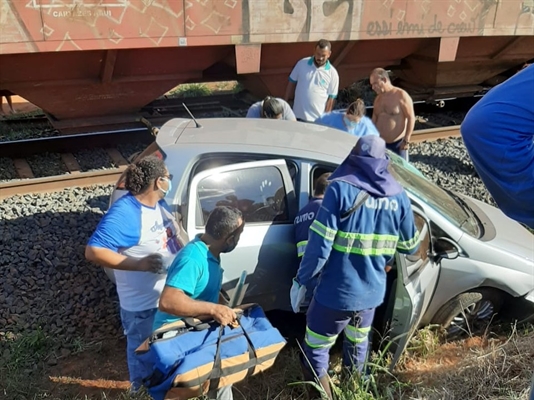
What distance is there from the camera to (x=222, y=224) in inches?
117

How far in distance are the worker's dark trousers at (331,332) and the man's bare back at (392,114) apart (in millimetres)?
3341

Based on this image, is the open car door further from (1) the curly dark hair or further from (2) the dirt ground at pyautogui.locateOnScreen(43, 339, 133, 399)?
(2) the dirt ground at pyautogui.locateOnScreen(43, 339, 133, 399)

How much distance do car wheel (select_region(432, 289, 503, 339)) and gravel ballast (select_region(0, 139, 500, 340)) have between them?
2.72 meters

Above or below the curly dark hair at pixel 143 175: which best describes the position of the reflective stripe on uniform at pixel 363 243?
below

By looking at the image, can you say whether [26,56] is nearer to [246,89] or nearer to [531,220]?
[246,89]

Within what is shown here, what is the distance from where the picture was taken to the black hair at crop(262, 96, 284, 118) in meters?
5.37

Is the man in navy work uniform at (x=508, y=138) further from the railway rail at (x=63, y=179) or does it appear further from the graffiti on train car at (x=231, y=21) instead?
the graffiti on train car at (x=231, y=21)

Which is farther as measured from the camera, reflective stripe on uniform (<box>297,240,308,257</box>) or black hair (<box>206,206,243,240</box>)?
reflective stripe on uniform (<box>297,240,308,257</box>)

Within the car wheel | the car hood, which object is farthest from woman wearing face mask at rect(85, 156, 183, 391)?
the car hood

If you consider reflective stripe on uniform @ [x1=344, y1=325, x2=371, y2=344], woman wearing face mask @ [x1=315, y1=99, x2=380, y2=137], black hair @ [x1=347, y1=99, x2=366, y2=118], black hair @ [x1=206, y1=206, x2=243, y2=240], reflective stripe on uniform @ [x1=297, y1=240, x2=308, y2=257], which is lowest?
reflective stripe on uniform @ [x1=344, y1=325, x2=371, y2=344]

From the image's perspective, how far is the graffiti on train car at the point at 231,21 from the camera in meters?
6.69

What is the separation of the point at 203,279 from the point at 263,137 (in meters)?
1.57

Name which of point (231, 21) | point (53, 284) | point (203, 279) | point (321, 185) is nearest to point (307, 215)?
point (321, 185)

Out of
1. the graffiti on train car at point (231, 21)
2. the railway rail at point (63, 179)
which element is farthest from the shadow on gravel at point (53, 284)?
the graffiti on train car at point (231, 21)
